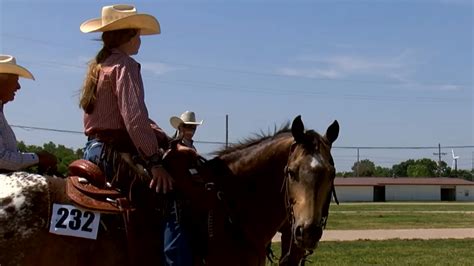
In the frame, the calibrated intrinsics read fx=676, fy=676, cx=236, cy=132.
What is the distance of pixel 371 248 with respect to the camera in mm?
19641

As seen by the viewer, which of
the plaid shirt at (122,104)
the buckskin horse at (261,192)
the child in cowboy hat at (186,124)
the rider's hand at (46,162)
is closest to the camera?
the buckskin horse at (261,192)

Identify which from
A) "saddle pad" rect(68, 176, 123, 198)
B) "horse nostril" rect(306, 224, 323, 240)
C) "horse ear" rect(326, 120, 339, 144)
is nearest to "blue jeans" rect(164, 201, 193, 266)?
"saddle pad" rect(68, 176, 123, 198)

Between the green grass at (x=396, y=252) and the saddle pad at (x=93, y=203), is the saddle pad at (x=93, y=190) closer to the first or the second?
the saddle pad at (x=93, y=203)

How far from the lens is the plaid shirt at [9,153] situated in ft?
16.9

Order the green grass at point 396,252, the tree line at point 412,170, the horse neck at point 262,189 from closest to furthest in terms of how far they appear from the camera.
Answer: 1. the horse neck at point 262,189
2. the green grass at point 396,252
3. the tree line at point 412,170

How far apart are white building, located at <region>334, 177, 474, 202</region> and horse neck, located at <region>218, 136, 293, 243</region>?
94.9 m

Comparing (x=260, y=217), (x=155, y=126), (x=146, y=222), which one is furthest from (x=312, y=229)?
(x=155, y=126)

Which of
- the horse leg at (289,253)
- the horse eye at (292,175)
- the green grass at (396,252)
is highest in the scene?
the horse eye at (292,175)

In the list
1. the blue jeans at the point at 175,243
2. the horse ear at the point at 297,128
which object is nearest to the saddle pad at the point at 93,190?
the blue jeans at the point at 175,243

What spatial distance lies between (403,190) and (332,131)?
10238cm

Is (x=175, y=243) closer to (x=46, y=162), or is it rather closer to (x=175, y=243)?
(x=175, y=243)

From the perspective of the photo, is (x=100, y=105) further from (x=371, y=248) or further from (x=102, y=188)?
(x=371, y=248)

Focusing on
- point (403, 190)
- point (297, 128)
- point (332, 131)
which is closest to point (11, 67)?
point (297, 128)

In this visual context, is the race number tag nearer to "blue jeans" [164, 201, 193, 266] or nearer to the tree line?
"blue jeans" [164, 201, 193, 266]
